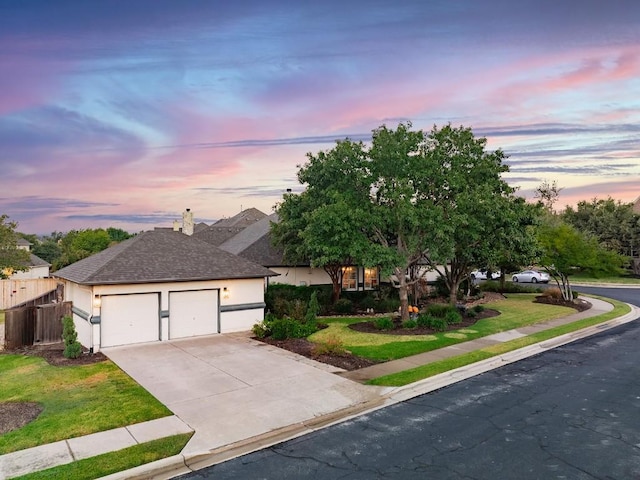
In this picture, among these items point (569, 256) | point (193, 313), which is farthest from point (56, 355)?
point (569, 256)

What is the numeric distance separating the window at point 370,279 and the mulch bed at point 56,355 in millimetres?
19483

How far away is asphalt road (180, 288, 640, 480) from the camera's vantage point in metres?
6.66

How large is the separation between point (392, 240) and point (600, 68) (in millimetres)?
12890

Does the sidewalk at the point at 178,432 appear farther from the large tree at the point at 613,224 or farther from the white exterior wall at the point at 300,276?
the large tree at the point at 613,224

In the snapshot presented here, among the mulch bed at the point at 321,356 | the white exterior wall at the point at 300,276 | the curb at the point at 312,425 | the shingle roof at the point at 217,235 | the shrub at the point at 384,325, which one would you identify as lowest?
the curb at the point at 312,425

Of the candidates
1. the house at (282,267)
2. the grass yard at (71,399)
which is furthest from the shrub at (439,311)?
→ the grass yard at (71,399)

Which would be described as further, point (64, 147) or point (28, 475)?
point (64, 147)

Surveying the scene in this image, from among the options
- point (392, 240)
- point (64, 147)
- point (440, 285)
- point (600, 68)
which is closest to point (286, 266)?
point (392, 240)

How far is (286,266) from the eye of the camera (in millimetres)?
27312

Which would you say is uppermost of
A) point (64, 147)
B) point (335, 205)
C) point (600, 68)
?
point (600, 68)

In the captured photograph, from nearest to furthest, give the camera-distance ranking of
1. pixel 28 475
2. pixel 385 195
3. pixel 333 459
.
A: pixel 28 475
pixel 333 459
pixel 385 195

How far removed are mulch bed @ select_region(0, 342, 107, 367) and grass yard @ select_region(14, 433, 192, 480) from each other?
761 centimetres

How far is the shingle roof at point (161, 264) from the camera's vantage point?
16.0 metres

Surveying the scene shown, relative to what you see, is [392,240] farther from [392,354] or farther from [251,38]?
[251,38]
